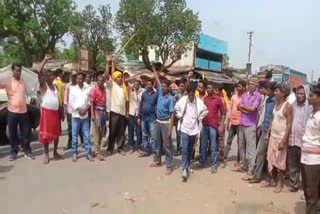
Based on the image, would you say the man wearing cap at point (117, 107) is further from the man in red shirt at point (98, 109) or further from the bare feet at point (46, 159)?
the bare feet at point (46, 159)

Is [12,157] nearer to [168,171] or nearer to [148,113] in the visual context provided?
[148,113]

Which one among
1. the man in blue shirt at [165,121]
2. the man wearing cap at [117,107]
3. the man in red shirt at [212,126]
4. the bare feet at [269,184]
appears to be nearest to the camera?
the bare feet at [269,184]

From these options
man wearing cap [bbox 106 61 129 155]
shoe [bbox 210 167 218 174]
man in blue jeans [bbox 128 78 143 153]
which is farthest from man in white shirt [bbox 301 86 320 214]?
man in blue jeans [bbox 128 78 143 153]

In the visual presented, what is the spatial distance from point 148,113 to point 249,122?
6.90ft

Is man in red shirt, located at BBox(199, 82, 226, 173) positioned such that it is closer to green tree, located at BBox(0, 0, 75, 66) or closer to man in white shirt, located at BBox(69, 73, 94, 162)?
man in white shirt, located at BBox(69, 73, 94, 162)

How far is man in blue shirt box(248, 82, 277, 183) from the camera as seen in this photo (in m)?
6.86

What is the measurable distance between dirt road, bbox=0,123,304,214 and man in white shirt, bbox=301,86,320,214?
0.75m

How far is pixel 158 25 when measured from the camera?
31703 mm

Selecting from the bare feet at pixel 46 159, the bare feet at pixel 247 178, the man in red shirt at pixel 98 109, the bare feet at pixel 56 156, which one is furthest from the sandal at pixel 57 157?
the bare feet at pixel 247 178

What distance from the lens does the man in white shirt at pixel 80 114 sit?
7.94 meters

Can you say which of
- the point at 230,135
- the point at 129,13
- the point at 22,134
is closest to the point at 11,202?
the point at 22,134

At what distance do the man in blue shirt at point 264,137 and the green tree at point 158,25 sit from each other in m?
24.5

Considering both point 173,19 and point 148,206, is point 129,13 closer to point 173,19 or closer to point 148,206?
point 173,19

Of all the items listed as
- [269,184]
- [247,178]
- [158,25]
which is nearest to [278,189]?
[269,184]
